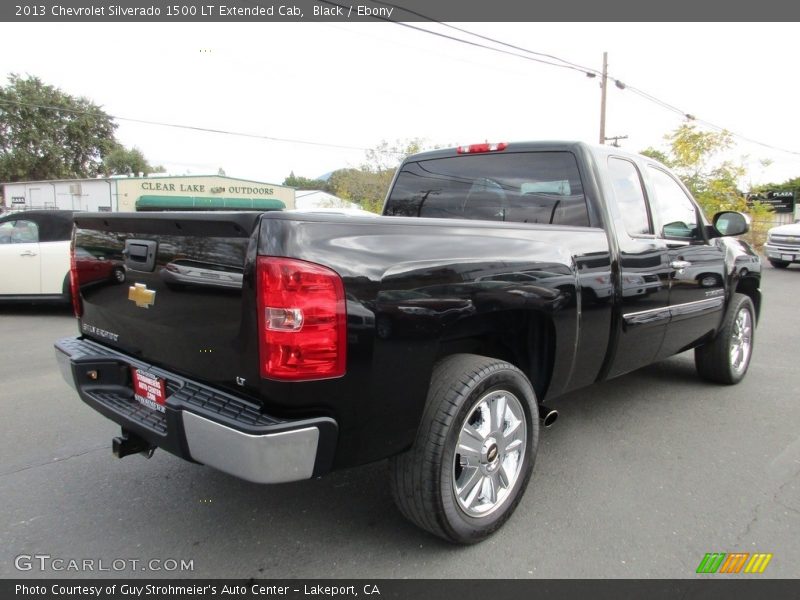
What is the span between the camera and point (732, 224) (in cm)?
445

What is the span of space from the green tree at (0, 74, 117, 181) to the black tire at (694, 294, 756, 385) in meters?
43.9

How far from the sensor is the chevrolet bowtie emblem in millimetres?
2447

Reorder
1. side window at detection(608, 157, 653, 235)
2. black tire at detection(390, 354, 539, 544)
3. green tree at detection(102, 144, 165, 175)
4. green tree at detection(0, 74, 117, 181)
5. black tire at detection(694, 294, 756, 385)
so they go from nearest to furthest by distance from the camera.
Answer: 1. black tire at detection(390, 354, 539, 544)
2. side window at detection(608, 157, 653, 235)
3. black tire at detection(694, 294, 756, 385)
4. green tree at detection(0, 74, 117, 181)
5. green tree at detection(102, 144, 165, 175)

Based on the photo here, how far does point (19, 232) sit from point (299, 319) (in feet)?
27.7

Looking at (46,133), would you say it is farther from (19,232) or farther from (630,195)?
(630,195)

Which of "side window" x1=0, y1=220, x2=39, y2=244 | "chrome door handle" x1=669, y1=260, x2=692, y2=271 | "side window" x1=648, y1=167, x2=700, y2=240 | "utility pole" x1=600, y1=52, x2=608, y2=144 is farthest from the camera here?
"utility pole" x1=600, y1=52, x2=608, y2=144

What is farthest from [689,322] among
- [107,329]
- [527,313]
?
[107,329]

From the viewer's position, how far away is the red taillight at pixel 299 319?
192 cm

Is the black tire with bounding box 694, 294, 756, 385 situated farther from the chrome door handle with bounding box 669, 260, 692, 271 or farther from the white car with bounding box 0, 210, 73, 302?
the white car with bounding box 0, 210, 73, 302

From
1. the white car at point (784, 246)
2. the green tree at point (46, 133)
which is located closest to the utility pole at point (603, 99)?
the white car at point (784, 246)

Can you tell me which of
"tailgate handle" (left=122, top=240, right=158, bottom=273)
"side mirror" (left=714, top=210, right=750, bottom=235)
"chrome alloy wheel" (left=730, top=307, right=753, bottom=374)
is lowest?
"chrome alloy wheel" (left=730, top=307, right=753, bottom=374)

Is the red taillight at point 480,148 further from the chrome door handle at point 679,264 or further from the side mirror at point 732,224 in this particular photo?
the side mirror at point 732,224

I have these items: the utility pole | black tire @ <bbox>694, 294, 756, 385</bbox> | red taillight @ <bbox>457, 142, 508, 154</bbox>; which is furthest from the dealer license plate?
the utility pole

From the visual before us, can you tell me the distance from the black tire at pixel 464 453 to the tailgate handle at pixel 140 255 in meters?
1.33
